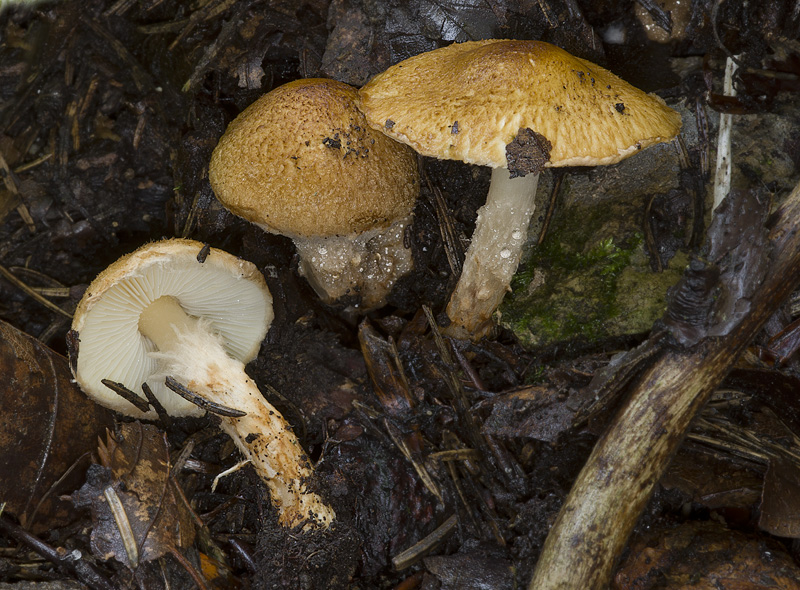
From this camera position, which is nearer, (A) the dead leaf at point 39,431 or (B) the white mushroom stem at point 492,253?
(A) the dead leaf at point 39,431

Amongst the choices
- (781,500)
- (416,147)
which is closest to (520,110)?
(416,147)

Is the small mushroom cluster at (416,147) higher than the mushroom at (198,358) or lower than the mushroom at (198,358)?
higher

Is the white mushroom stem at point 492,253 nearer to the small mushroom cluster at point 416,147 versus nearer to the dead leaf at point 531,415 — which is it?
the small mushroom cluster at point 416,147

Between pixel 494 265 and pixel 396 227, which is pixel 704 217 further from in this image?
pixel 396 227

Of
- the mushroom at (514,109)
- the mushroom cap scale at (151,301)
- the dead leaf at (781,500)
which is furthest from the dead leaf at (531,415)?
the mushroom cap scale at (151,301)

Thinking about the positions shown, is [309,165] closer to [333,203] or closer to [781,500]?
[333,203]

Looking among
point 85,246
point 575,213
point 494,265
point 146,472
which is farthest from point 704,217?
point 85,246
